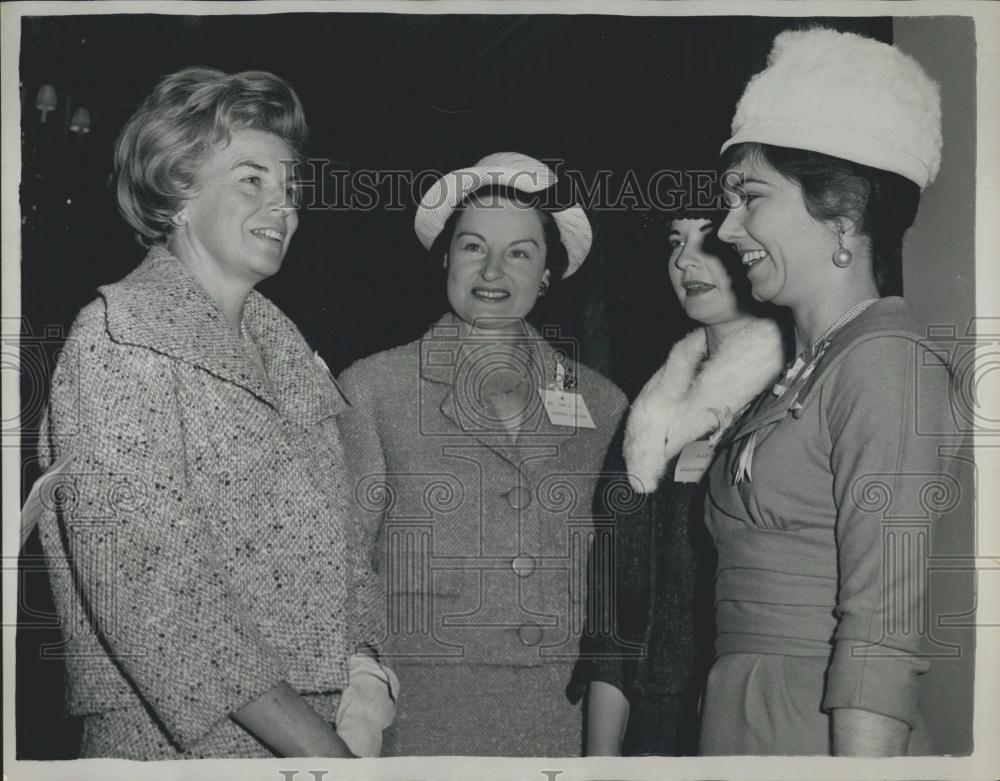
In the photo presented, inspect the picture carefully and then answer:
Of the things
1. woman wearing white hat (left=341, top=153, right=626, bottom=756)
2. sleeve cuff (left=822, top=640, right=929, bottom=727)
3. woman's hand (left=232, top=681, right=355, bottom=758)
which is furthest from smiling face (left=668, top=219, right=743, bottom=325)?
woman's hand (left=232, top=681, right=355, bottom=758)

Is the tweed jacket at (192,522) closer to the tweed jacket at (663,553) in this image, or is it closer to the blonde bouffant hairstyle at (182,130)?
the blonde bouffant hairstyle at (182,130)

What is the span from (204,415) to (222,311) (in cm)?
25

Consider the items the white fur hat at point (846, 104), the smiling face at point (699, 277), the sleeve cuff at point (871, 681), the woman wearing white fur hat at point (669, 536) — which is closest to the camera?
the sleeve cuff at point (871, 681)

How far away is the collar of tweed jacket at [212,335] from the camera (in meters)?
2.53

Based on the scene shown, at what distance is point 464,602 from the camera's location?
2.67 metres

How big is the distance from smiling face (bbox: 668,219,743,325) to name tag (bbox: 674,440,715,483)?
30 centimetres

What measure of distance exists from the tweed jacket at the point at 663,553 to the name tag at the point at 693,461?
1 centimetres

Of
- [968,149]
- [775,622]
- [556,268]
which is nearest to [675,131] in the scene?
[556,268]

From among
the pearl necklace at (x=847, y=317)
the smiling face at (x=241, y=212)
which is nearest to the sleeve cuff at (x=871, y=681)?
the pearl necklace at (x=847, y=317)

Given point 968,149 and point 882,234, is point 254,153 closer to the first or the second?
point 882,234

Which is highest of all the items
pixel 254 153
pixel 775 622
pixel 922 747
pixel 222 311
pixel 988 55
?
pixel 988 55

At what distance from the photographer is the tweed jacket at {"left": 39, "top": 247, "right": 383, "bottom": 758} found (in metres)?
2.44

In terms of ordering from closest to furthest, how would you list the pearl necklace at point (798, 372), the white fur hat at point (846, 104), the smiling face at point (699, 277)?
the pearl necklace at point (798, 372) < the white fur hat at point (846, 104) < the smiling face at point (699, 277)

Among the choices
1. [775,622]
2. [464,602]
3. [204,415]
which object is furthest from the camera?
[464,602]
